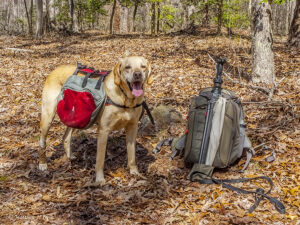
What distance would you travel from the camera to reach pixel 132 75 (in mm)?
3375

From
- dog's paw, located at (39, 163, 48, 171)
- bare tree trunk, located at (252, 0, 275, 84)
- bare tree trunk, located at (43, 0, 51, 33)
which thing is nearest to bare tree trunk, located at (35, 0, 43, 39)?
bare tree trunk, located at (43, 0, 51, 33)

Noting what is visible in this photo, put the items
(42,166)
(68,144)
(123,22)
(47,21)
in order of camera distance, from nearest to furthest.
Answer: (42,166) → (68,144) → (47,21) → (123,22)

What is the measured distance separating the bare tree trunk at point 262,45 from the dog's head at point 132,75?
13.2ft

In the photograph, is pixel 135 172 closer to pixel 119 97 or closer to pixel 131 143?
pixel 131 143

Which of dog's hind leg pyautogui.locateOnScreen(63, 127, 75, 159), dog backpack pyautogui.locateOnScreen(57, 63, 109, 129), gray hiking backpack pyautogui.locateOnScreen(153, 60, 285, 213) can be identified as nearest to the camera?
dog backpack pyautogui.locateOnScreen(57, 63, 109, 129)

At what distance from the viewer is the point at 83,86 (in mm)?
3773

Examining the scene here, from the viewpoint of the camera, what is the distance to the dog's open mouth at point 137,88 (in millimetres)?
3395

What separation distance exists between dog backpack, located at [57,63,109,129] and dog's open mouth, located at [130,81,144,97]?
0.45m

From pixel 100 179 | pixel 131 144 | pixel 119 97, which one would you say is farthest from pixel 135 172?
pixel 119 97

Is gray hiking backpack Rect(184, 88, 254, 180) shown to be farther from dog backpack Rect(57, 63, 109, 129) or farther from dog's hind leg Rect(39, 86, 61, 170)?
dog's hind leg Rect(39, 86, 61, 170)

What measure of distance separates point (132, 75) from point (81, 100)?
32.6 inches

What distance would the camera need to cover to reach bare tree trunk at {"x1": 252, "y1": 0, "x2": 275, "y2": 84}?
6.45m

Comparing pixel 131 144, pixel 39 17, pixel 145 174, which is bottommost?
pixel 145 174

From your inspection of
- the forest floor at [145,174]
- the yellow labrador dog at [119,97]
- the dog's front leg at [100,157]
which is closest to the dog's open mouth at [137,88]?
the yellow labrador dog at [119,97]
